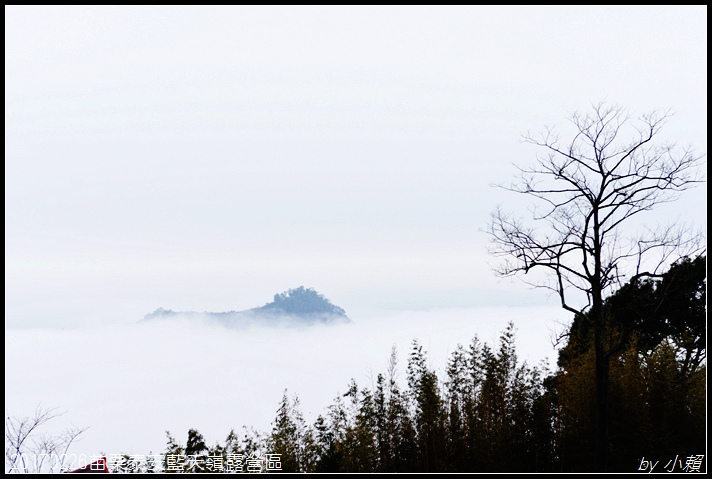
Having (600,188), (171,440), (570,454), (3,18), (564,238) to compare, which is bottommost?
(570,454)

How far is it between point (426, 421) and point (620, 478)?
236cm

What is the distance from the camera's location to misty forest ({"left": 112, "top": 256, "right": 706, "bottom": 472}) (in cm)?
725

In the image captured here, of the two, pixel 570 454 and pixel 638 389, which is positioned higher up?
pixel 638 389

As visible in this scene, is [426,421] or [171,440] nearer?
[171,440]

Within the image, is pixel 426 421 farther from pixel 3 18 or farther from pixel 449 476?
pixel 3 18

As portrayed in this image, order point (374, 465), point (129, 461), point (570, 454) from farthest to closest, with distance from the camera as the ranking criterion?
point (570, 454) < point (374, 465) < point (129, 461)

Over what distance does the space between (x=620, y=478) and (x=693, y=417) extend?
2523 millimetres

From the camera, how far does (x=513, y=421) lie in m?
7.94

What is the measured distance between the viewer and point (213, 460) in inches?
257

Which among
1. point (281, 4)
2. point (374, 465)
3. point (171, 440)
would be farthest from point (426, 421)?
point (281, 4)

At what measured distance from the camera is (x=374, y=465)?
728 cm

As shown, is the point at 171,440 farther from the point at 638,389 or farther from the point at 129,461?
the point at 638,389

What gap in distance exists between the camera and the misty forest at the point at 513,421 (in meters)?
7.25

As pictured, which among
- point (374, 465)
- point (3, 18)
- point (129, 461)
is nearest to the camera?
point (3, 18)
